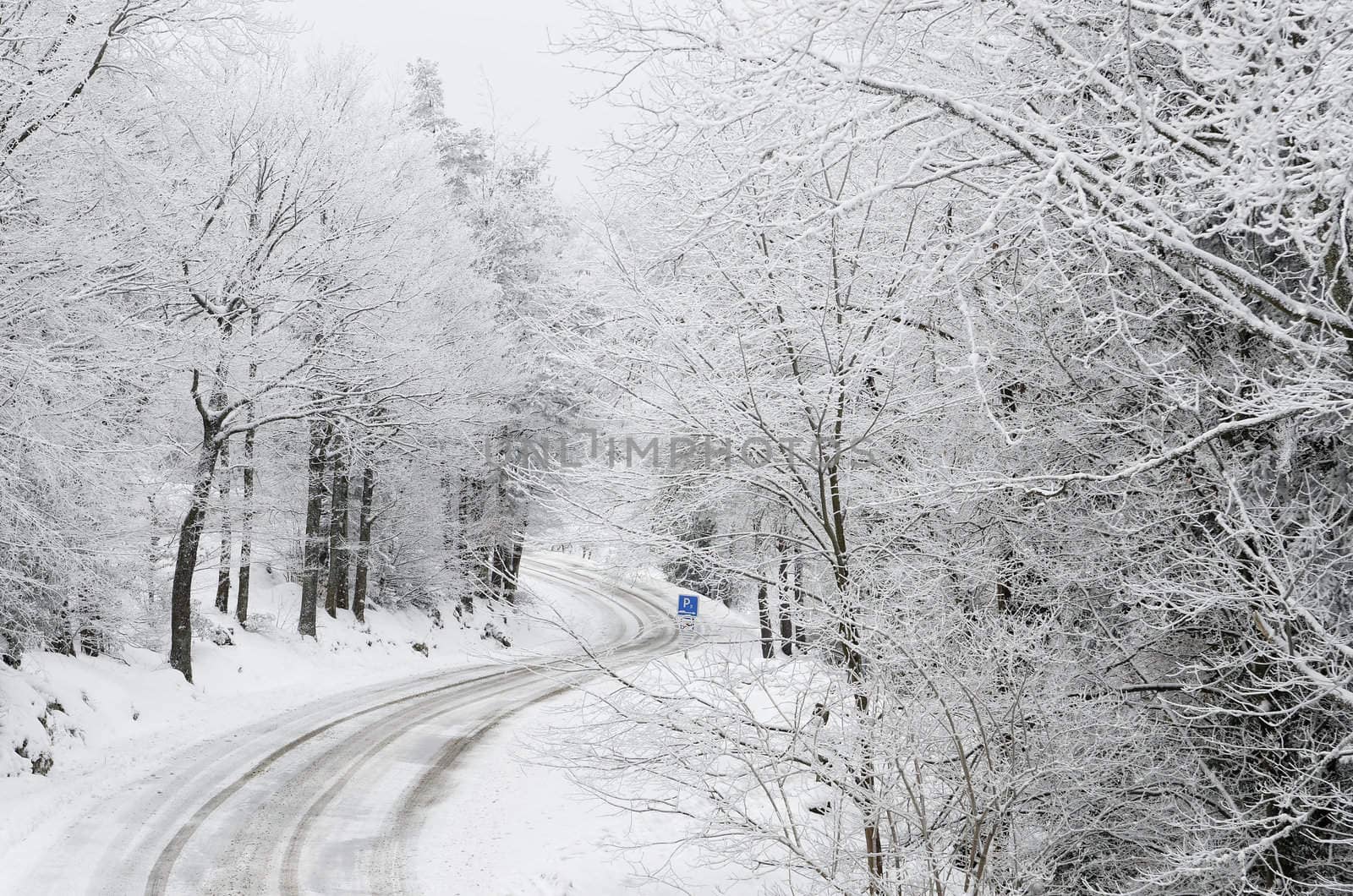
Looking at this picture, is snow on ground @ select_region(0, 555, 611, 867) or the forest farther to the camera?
snow on ground @ select_region(0, 555, 611, 867)

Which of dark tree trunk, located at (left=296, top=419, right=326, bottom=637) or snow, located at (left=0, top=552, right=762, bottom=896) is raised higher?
dark tree trunk, located at (left=296, top=419, right=326, bottom=637)

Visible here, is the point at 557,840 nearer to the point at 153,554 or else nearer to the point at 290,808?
the point at 290,808

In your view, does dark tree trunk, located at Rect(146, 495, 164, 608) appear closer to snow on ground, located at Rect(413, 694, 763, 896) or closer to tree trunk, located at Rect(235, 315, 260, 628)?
tree trunk, located at Rect(235, 315, 260, 628)

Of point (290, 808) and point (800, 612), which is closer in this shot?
point (800, 612)

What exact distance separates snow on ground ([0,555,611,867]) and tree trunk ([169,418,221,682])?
0.30 metres

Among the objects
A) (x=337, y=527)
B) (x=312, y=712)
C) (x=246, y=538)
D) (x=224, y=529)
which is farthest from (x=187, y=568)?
(x=337, y=527)

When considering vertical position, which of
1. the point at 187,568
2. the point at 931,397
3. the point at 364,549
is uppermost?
the point at 931,397

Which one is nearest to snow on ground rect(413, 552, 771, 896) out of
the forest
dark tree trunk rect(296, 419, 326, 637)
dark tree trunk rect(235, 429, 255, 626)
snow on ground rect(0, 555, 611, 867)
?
the forest

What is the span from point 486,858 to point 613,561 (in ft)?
12.5

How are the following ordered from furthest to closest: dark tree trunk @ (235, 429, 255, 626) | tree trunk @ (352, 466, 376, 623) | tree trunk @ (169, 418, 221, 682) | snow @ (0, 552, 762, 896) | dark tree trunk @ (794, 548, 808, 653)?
tree trunk @ (352, 466, 376, 623) → dark tree trunk @ (235, 429, 255, 626) → tree trunk @ (169, 418, 221, 682) → snow @ (0, 552, 762, 896) → dark tree trunk @ (794, 548, 808, 653)

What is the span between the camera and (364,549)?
22.5 m

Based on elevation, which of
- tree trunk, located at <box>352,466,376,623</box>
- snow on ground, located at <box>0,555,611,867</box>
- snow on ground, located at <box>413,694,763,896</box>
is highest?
tree trunk, located at <box>352,466,376,623</box>

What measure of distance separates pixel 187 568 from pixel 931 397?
1272 cm

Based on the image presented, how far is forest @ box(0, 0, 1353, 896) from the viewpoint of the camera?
148 inches
